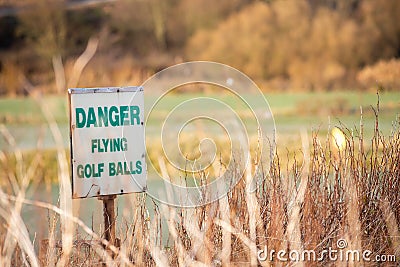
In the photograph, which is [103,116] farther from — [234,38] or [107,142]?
[234,38]

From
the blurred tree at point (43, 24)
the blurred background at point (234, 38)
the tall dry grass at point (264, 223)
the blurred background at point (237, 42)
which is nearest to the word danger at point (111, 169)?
the tall dry grass at point (264, 223)

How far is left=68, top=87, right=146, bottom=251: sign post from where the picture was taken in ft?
10.5

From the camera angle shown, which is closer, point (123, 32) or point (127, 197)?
point (127, 197)

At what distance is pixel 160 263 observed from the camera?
3092mm

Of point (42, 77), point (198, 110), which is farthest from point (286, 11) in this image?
point (198, 110)

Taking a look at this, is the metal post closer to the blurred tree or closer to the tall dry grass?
the tall dry grass

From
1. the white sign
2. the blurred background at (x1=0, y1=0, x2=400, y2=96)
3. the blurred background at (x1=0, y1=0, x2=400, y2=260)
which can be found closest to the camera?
the white sign

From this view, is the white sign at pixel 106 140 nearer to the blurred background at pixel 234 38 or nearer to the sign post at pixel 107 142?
the sign post at pixel 107 142

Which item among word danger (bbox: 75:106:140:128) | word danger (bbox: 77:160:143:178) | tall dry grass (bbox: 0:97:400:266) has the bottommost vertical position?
tall dry grass (bbox: 0:97:400:266)

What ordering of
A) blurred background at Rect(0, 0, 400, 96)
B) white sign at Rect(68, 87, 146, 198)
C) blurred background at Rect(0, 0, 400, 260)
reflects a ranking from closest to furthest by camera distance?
1. white sign at Rect(68, 87, 146, 198)
2. blurred background at Rect(0, 0, 400, 260)
3. blurred background at Rect(0, 0, 400, 96)

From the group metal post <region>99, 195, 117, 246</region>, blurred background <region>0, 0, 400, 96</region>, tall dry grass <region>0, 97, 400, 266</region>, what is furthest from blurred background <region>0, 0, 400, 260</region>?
metal post <region>99, 195, 117, 246</region>

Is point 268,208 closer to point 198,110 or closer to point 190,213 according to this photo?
point 190,213

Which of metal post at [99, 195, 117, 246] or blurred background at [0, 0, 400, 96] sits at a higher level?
blurred background at [0, 0, 400, 96]

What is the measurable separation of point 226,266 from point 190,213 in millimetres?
404
